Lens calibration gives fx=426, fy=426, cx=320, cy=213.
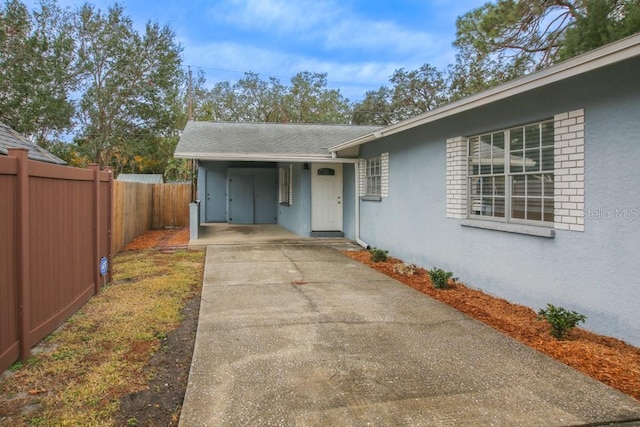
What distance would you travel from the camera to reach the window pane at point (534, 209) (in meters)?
5.35

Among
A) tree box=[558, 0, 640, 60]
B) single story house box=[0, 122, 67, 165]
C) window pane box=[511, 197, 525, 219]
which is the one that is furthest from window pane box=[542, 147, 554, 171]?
single story house box=[0, 122, 67, 165]

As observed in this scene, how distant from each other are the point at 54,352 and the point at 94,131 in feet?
77.5

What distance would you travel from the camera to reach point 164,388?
3.34m

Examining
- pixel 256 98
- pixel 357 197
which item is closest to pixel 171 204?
pixel 357 197

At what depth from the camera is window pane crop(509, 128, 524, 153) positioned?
18.4 ft

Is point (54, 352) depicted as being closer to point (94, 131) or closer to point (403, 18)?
point (403, 18)

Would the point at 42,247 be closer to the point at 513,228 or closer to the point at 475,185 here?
the point at 513,228

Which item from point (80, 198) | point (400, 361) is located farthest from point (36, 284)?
point (400, 361)

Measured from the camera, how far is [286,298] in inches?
233

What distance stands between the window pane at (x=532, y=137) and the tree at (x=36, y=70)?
2284 cm

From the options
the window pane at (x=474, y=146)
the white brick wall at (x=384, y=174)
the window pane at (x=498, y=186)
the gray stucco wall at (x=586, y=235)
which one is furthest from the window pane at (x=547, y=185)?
the white brick wall at (x=384, y=174)

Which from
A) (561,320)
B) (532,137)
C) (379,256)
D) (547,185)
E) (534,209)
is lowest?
(561,320)

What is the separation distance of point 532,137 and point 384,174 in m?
4.54

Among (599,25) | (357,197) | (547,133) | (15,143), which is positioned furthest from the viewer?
(357,197)
